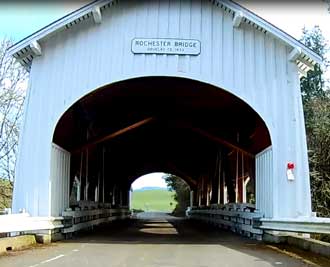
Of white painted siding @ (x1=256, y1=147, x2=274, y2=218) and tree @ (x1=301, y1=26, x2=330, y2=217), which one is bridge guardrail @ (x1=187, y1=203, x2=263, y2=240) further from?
tree @ (x1=301, y1=26, x2=330, y2=217)

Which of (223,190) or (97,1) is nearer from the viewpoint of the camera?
(97,1)

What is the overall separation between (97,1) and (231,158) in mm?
11709

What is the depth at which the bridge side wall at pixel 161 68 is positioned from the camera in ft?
48.8

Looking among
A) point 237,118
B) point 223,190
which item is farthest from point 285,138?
point 223,190

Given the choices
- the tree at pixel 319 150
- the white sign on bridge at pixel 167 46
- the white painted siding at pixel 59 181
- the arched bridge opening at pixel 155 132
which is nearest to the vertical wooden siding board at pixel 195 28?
the white sign on bridge at pixel 167 46

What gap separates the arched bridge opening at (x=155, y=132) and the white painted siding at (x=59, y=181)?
0.09ft

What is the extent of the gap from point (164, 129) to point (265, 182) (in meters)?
9.50

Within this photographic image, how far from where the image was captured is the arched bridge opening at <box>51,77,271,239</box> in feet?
56.3

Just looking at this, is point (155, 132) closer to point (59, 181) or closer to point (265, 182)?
point (59, 181)

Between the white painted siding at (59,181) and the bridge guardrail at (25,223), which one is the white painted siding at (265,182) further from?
the white painted siding at (59,181)

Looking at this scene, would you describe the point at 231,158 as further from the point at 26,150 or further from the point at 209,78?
the point at 26,150

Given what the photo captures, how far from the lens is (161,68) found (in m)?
15.3

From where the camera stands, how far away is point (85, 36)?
15633 millimetres

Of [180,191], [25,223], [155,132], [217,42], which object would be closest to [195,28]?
[217,42]
